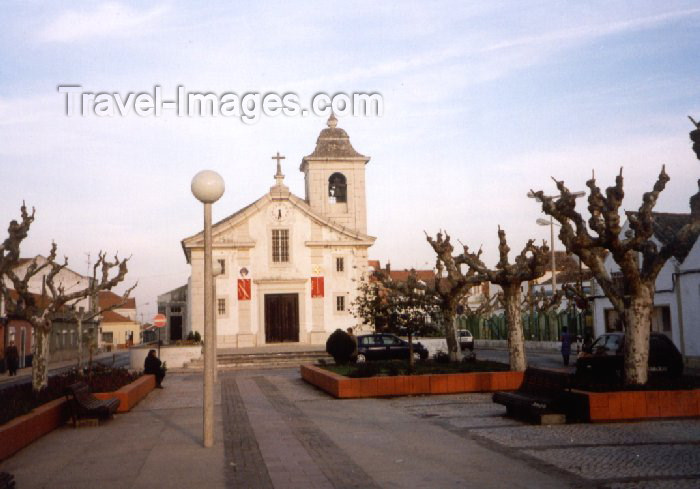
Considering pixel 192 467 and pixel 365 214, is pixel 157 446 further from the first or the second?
pixel 365 214

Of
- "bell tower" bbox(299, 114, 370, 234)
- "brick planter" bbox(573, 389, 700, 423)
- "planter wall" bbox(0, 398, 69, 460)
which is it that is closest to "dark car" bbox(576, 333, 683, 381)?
"brick planter" bbox(573, 389, 700, 423)

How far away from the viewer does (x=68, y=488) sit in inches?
346

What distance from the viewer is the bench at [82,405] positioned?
1408 centimetres

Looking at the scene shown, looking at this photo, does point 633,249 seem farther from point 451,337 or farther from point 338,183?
point 338,183

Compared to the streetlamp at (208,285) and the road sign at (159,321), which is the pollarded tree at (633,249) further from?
the road sign at (159,321)

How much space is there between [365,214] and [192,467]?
40652 millimetres

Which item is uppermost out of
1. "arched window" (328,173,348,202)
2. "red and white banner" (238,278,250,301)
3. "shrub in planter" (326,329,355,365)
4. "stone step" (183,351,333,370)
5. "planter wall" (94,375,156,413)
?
"arched window" (328,173,348,202)

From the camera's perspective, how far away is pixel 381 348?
108 feet

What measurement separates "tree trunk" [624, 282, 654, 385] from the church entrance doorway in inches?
1280

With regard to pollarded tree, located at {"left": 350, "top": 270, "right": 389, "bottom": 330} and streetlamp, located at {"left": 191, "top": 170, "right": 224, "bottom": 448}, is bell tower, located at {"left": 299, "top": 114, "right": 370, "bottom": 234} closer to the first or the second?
pollarded tree, located at {"left": 350, "top": 270, "right": 389, "bottom": 330}

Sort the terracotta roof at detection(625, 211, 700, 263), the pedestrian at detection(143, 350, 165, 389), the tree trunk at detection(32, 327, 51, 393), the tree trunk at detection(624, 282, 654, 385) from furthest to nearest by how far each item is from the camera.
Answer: the terracotta roof at detection(625, 211, 700, 263) < the pedestrian at detection(143, 350, 165, 389) < the tree trunk at detection(32, 327, 51, 393) < the tree trunk at detection(624, 282, 654, 385)

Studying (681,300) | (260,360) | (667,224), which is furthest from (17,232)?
(667,224)

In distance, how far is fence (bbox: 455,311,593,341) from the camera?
41688 mm

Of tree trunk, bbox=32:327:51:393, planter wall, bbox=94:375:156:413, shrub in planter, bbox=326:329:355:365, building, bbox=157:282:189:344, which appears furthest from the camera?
building, bbox=157:282:189:344
